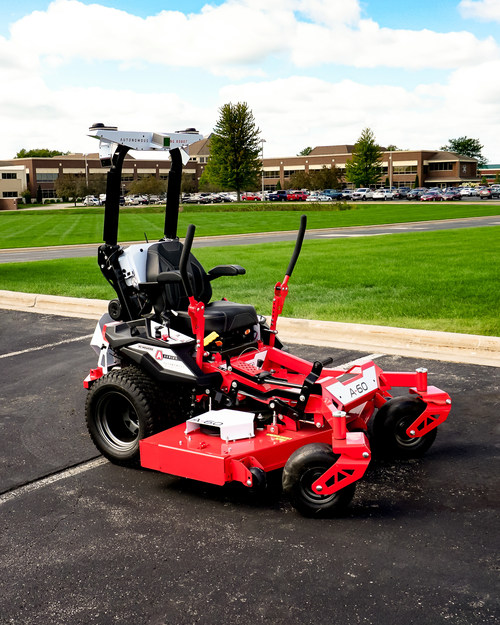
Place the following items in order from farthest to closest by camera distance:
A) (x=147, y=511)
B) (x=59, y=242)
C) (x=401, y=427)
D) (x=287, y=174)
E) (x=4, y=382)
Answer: (x=287, y=174)
(x=59, y=242)
(x=4, y=382)
(x=401, y=427)
(x=147, y=511)

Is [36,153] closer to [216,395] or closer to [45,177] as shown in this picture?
[45,177]

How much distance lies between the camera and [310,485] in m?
4.13

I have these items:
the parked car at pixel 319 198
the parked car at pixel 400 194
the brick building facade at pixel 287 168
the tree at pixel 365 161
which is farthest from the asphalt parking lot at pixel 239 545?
the brick building facade at pixel 287 168

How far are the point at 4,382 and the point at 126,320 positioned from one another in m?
2.67

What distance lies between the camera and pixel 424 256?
16.6 metres

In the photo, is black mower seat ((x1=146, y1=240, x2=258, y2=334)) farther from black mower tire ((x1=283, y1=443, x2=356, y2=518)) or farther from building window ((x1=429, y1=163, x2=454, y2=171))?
building window ((x1=429, y1=163, x2=454, y2=171))

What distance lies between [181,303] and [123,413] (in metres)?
0.93

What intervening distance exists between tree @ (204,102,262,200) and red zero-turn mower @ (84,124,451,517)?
78801 millimetres

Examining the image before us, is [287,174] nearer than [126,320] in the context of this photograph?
No

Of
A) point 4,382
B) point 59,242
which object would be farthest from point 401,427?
point 59,242

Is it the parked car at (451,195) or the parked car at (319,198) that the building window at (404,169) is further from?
the parked car at (451,195)

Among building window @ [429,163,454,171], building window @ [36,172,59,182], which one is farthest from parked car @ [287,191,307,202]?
building window @ [36,172,59,182]

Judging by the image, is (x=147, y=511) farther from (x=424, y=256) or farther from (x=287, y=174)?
(x=287, y=174)

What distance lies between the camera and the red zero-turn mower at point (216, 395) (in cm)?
412
